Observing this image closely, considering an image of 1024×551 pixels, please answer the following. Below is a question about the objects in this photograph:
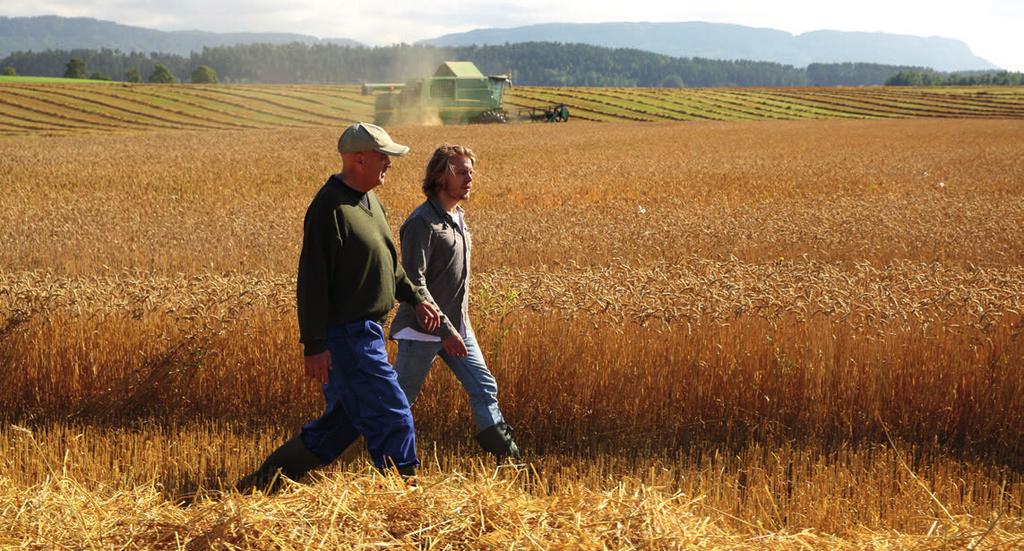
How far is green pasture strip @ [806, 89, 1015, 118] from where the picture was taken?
72625 mm

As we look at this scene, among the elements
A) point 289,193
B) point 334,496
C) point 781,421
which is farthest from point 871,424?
point 289,193

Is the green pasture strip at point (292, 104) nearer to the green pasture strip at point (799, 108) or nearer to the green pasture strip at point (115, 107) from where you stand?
the green pasture strip at point (115, 107)

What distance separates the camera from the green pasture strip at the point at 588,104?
6731cm

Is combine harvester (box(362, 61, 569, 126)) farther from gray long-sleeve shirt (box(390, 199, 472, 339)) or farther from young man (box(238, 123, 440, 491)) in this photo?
young man (box(238, 123, 440, 491))

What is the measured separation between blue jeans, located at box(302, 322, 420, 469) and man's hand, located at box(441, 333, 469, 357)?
0.46 meters

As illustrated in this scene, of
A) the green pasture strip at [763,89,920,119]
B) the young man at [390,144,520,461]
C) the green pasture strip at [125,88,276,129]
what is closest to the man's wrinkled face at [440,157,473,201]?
the young man at [390,144,520,461]

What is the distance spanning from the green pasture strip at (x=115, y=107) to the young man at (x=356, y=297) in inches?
2081

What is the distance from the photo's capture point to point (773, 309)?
23.4 ft

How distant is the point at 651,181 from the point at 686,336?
1633 cm

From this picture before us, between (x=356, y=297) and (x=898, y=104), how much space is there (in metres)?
82.8

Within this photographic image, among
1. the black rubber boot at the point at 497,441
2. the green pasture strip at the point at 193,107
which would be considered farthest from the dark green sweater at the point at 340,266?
the green pasture strip at the point at 193,107

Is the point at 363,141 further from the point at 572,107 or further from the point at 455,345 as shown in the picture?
the point at 572,107

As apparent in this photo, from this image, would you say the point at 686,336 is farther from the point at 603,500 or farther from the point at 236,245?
the point at 236,245

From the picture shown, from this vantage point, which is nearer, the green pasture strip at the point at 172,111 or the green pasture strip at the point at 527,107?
the green pasture strip at the point at 172,111
